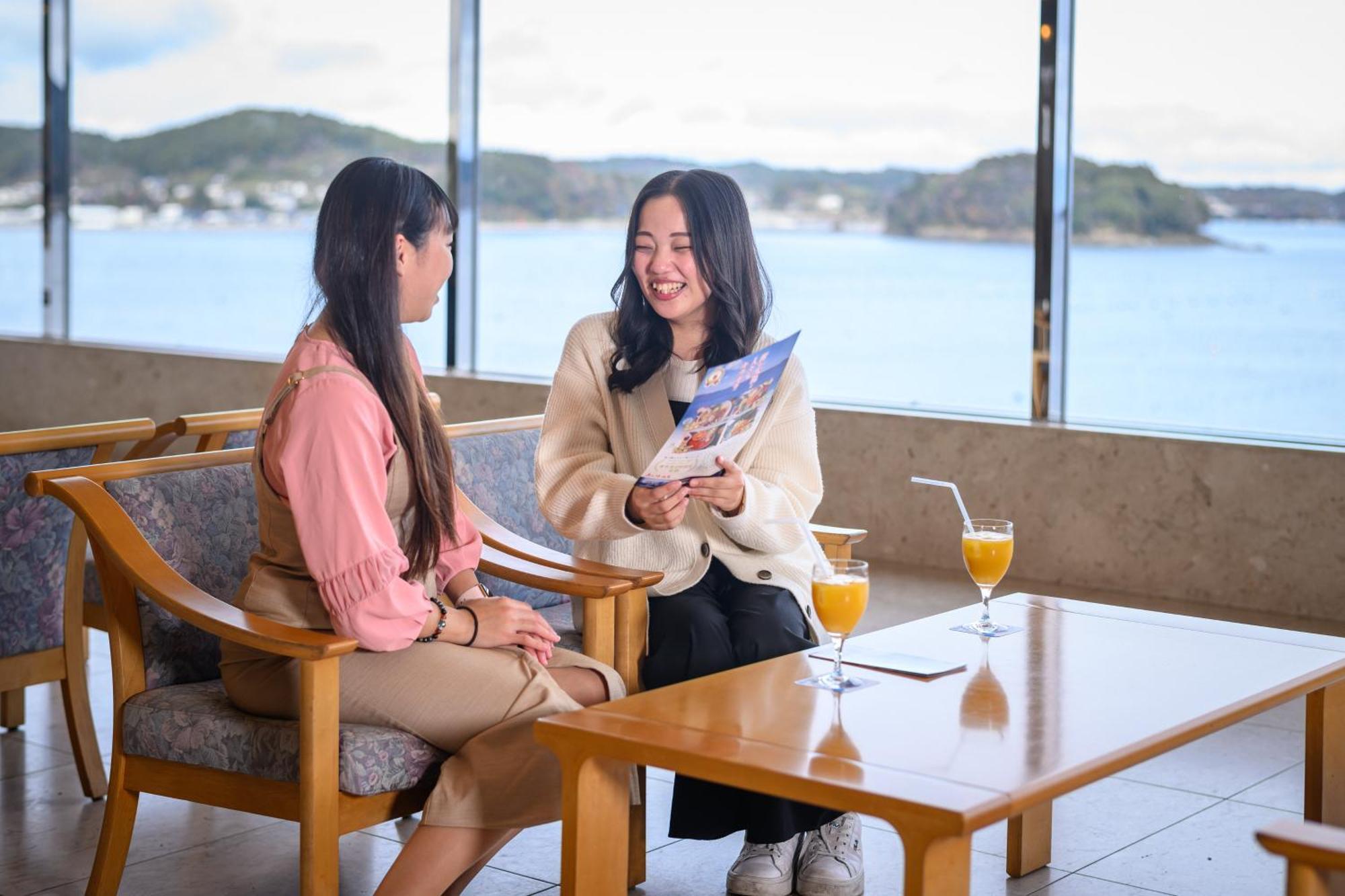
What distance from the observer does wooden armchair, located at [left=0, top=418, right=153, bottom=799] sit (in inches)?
115

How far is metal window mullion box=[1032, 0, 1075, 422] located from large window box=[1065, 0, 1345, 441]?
0.05 metres

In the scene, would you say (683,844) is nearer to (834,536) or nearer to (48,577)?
(834,536)

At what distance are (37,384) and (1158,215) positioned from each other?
22.0ft

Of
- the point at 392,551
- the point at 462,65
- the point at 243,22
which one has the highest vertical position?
the point at 243,22

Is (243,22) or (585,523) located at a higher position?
(243,22)

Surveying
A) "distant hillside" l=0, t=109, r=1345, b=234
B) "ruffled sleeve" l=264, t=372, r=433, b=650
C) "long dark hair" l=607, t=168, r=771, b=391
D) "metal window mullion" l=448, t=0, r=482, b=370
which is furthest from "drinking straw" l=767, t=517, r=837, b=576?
"distant hillside" l=0, t=109, r=1345, b=234

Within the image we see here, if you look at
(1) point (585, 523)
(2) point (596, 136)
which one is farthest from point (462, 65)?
(2) point (596, 136)

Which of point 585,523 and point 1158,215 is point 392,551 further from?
point 1158,215

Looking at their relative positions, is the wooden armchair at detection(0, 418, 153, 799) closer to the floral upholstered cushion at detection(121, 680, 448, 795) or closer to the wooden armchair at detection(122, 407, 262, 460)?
the wooden armchair at detection(122, 407, 262, 460)

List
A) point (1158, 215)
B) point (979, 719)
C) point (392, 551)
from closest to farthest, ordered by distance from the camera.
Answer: point (979, 719), point (392, 551), point (1158, 215)

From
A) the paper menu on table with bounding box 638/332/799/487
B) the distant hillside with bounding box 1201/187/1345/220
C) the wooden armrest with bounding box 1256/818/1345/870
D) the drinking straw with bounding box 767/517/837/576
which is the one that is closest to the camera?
the wooden armrest with bounding box 1256/818/1345/870

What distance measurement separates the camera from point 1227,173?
8.27m

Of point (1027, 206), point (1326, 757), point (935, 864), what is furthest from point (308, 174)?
point (935, 864)

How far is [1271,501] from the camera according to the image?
4.70 meters
